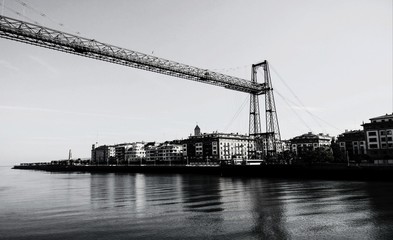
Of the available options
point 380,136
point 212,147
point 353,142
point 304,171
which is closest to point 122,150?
point 212,147

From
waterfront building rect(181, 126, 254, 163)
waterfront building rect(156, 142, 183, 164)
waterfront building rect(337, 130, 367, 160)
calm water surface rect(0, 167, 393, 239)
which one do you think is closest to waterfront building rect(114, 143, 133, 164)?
waterfront building rect(156, 142, 183, 164)

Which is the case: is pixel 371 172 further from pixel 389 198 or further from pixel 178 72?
pixel 178 72

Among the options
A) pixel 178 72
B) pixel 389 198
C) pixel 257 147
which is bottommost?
pixel 389 198

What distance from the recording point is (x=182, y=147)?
142 meters

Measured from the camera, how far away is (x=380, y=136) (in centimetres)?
8506

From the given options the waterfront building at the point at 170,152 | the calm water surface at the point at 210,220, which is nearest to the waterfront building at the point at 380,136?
the calm water surface at the point at 210,220

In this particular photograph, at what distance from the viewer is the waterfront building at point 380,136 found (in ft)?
273

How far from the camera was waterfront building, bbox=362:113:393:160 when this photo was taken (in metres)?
83.1

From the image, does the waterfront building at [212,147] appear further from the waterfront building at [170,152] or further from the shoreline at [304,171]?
the shoreline at [304,171]

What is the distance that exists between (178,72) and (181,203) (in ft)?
116

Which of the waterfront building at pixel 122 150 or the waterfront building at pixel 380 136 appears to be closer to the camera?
the waterfront building at pixel 380 136

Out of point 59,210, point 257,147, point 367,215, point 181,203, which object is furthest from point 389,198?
point 257,147

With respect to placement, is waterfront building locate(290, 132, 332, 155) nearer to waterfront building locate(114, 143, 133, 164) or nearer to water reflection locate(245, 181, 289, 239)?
waterfront building locate(114, 143, 133, 164)

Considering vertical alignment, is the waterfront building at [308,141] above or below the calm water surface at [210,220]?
above
